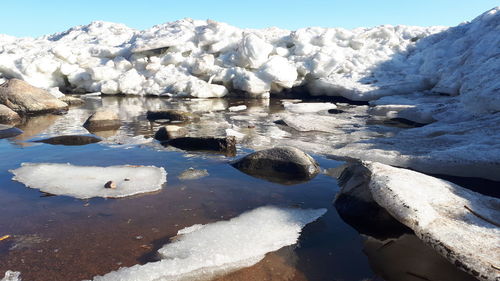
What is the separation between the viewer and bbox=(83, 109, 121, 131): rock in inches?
260

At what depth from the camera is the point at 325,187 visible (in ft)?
11.6

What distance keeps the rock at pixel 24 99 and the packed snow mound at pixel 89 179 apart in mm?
5626

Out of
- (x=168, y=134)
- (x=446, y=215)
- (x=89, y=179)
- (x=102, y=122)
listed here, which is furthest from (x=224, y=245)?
(x=102, y=122)

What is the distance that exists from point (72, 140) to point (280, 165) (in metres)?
3.51

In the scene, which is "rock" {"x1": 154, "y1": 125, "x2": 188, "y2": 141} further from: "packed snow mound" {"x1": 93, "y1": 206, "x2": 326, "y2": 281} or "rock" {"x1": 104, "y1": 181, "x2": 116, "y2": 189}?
"packed snow mound" {"x1": 93, "y1": 206, "x2": 326, "y2": 281}

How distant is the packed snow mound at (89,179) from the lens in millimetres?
3219

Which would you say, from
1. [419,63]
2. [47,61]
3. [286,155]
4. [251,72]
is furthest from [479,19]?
[47,61]

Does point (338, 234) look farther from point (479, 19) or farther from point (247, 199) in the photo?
point (479, 19)

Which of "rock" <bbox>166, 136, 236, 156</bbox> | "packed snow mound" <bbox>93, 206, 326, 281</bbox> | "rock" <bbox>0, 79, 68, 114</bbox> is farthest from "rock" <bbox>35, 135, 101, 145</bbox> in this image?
"rock" <bbox>0, 79, 68, 114</bbox>

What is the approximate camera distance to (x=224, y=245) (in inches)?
92.0

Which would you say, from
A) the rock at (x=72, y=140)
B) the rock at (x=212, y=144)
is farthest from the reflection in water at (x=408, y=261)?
the rock at (x=72, y=140)

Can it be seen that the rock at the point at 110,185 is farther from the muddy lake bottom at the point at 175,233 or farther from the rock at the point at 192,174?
the rock at the point at 192,174

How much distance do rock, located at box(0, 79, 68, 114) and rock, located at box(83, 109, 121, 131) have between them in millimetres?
2965

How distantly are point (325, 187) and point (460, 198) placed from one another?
1.25 m
